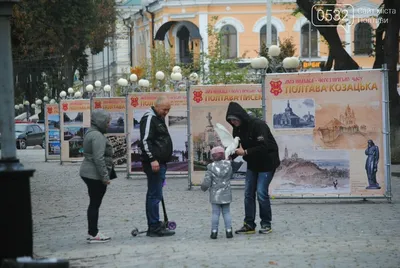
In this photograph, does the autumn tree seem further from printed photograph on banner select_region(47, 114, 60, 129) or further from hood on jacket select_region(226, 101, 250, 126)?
hood on jacket select_region(226, 101, 250, 126)

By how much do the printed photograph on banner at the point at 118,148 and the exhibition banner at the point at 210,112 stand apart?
736 cm

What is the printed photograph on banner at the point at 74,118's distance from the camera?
1435 inches

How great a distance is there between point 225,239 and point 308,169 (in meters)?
5.22

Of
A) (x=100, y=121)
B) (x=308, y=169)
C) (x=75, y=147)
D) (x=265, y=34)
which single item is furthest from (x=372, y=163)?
(x=265, y=34)

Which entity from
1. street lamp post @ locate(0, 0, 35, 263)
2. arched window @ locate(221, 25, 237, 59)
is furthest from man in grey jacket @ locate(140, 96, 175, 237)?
arched window @ locate(221, 25, 237, 59)

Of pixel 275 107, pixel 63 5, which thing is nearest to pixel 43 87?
pixel 63 5

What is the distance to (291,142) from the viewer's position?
18.1m

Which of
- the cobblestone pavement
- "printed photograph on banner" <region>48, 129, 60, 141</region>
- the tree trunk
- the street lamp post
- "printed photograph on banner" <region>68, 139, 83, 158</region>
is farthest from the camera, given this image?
"printed photograph on banner" <region>48, 129, 60, 141</region>

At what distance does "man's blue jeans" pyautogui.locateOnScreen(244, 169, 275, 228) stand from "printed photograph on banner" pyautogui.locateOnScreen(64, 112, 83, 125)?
2303cm

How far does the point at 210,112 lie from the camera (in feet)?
73.5

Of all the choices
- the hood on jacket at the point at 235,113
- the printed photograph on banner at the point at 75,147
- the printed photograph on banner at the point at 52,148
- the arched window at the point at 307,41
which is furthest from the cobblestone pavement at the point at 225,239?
the arched window at the point at 307,41

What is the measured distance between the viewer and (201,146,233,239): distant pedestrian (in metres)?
13.1

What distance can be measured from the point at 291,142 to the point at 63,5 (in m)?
29.4

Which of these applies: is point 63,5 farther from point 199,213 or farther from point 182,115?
point 199,213
